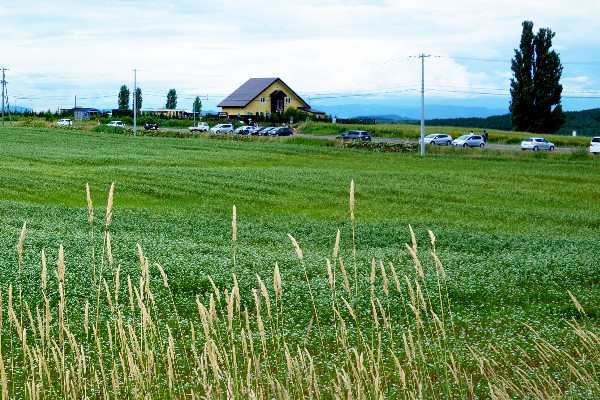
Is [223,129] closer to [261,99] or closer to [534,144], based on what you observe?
[261,99]

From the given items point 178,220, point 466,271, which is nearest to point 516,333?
point 466,271

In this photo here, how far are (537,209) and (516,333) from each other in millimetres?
23573

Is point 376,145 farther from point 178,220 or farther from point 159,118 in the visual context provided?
point 159,118

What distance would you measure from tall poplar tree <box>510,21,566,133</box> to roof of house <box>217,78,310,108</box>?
57.9m

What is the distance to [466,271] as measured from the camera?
16578 mm

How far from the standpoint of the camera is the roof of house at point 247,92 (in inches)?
5507

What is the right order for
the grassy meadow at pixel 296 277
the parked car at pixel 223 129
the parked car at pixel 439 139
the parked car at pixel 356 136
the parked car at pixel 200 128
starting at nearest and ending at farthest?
the grassy meadow at pixel 296 277, the parked car at pixel 439 139, the parked car at pixel 356 136, the parked car at pixel 223 129, the parked car at pixel 200 128

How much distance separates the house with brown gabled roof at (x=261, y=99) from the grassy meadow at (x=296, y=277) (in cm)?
8287

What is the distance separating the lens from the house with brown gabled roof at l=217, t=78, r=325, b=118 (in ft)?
459

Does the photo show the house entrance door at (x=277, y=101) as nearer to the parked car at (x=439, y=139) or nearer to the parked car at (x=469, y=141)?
the parked car at (x=439, y=139)

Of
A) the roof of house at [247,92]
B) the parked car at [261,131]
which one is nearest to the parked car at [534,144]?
the parked car at [261,131]

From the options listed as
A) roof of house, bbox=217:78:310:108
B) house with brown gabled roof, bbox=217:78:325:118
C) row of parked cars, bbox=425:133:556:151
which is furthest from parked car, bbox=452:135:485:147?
roof of house, bbox=217:78:310:108

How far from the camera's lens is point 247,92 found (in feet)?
470

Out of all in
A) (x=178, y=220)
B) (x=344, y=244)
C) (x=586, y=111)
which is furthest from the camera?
(x=586, y=111)
